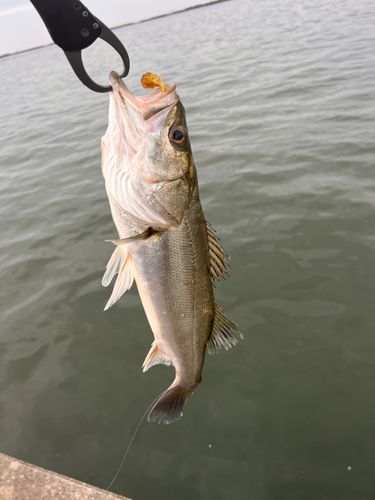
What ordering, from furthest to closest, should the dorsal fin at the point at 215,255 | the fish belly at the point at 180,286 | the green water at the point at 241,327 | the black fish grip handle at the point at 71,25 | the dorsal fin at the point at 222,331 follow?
the green water at the point at 241,327 → the dorsal fin at the point at 222,331 → the dorsal fin at the point at 215,255 → the fish belly at the point at 180,286 → the black fish grip handle at the point at 71,25

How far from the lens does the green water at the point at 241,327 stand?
3023 mm

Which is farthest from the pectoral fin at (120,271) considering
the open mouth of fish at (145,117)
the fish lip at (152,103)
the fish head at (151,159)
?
the fish lip at (152,103)

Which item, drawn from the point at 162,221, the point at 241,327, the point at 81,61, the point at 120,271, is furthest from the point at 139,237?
the point at 241,327

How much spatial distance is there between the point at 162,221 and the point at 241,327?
2404mm

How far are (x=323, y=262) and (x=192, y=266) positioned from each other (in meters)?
2.96

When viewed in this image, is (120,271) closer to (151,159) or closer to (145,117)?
(151,159)

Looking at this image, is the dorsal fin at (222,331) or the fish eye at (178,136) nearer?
the fish eye at (178,136)

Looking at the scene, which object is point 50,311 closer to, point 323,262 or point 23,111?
point 323,262

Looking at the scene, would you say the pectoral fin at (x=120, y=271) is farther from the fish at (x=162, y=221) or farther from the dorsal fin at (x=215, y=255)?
the dorsal fin at (x=215, y=255)

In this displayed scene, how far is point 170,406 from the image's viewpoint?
8.21 ft

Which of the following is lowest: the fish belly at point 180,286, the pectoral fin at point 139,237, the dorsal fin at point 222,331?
the dorsal fin at point 222,331

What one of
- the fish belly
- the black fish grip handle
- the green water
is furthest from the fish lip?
the green water

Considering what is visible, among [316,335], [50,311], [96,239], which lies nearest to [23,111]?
[96,239]

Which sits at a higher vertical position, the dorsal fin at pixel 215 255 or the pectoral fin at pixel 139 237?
the pectoral fin at pixel 139 237
